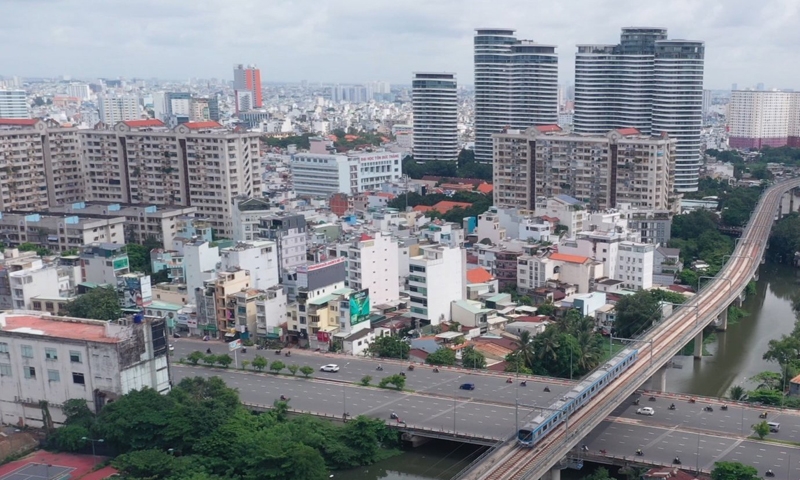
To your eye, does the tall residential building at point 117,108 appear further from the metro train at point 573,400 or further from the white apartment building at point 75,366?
the metro train at point 573,400

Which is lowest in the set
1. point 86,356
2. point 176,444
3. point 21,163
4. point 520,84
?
point 176,444

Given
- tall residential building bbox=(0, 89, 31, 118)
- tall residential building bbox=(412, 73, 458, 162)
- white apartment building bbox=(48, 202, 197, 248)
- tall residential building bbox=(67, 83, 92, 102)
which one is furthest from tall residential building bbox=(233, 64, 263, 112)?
white apartment building bbox=(48, 202, 197, 248)

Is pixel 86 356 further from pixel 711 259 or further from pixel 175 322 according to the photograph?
pixel 711 259

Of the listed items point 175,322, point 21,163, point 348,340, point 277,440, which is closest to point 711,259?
point 348,340

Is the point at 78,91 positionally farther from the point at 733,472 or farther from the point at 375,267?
the point at 733,472

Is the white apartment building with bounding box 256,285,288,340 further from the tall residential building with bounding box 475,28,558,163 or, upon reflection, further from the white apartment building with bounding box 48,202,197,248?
the tall residential building with bounding box 475,28,558,163

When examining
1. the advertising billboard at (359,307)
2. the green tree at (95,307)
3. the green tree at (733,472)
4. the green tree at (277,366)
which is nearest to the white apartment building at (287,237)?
the advertising billboard at (359,307)
